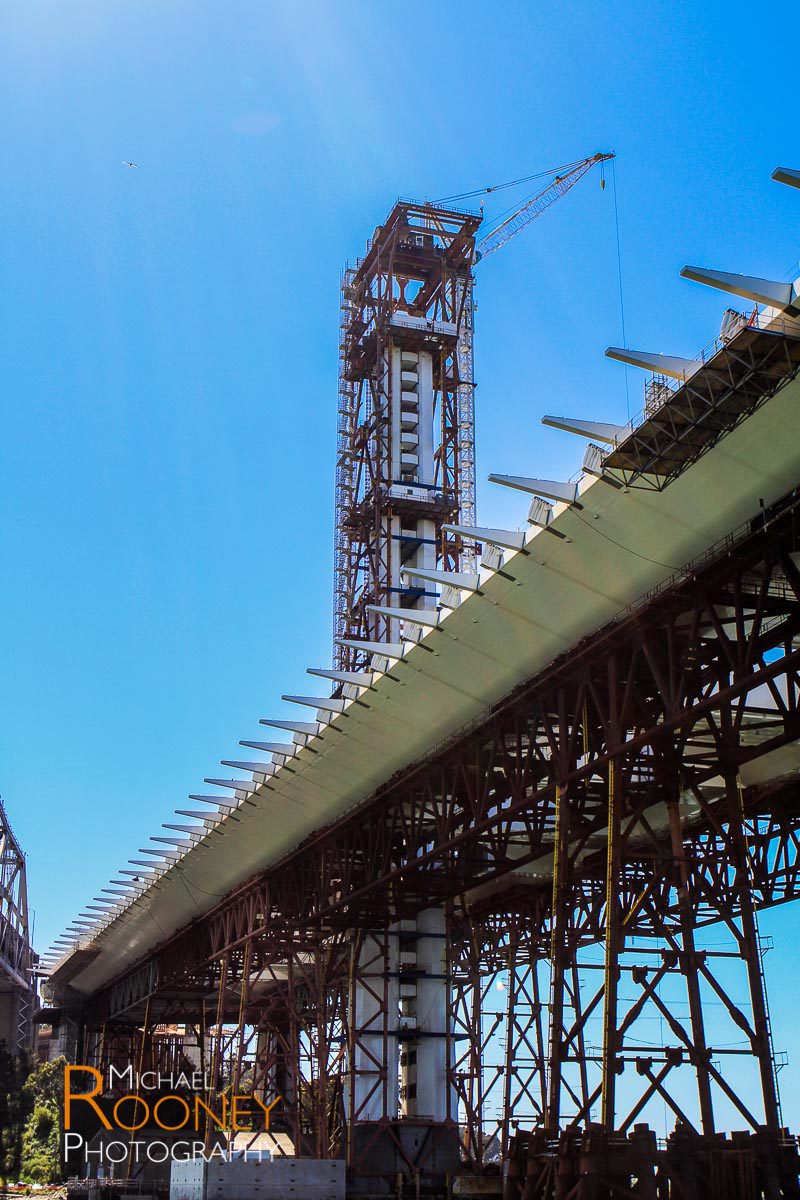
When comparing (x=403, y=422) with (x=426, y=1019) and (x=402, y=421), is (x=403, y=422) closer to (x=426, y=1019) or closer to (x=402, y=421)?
(x=402, y=421)

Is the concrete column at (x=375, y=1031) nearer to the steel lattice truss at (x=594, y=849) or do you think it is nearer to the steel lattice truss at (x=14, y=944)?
the steel lattice truss at (x=594, y=849)

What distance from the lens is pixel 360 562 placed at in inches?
3031

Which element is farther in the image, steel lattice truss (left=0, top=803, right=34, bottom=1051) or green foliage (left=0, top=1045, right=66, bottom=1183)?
steel lattice truss (left=0, top=803, right=34, bottom=1051)

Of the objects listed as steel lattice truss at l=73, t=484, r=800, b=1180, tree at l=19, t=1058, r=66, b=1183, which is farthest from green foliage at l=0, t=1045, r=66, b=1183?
steel lattice truss at l=73, t=484, r=800, b=1180

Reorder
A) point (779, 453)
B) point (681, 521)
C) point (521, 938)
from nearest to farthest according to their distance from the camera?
point (779, 453) → point (681, 521) → point (521, 938)

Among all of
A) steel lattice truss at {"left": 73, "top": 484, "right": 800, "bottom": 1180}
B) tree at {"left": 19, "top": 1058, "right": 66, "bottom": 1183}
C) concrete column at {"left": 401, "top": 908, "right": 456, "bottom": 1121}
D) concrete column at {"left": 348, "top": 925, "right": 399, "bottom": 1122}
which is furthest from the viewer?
tree at {"left": 19, "top": 1058, "right": 66, "bottom": 1183}

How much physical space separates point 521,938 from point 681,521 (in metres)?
37.3

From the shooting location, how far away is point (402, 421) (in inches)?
2945

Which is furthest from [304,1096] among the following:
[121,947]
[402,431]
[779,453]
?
[779,453]

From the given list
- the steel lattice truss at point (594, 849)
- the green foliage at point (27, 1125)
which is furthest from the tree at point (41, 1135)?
the steel lattice truss at point (594, 849)

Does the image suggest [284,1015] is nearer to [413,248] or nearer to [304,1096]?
[304,1096]

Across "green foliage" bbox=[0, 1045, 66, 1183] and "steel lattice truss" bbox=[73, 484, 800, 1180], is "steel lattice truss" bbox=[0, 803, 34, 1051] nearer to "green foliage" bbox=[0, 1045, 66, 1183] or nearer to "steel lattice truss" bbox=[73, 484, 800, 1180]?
"green foliage" bbox=[0, 1045, 66, 1183]

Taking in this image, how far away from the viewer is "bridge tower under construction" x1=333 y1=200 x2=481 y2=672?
72938 millimetres

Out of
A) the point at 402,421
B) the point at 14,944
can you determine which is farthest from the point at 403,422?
the point at 14,944
